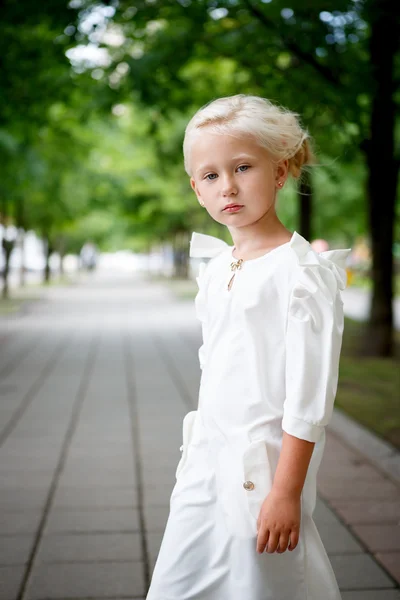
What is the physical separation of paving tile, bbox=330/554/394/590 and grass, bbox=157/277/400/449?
2353mm

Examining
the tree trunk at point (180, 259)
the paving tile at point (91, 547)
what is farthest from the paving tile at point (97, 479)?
the tree trunk at point (180, 259)

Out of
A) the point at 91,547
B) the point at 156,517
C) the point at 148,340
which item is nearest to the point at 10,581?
the point at 91,547

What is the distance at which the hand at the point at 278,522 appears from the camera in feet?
6.03

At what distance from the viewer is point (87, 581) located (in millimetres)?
3410

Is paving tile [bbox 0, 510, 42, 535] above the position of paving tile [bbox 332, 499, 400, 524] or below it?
below

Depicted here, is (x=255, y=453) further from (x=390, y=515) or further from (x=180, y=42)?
(x=180, y=42)

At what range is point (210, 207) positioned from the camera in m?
2.04

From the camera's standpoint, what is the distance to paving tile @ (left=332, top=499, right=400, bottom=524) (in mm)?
4207

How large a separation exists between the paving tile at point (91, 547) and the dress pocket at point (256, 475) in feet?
6.33

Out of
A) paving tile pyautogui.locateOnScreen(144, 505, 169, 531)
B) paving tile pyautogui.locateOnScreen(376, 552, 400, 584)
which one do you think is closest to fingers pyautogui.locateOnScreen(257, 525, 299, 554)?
paving tile pyautogui.locateOnScreen(376, 552, 400, 584)

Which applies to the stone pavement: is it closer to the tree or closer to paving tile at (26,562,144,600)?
paving tile at (26,562,144,600)

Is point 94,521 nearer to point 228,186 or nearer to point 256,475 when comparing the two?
point 256,475

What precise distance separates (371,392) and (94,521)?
4814 millimetres

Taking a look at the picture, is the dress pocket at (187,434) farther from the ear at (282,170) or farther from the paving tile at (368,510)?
the paving tile at (368,510)
